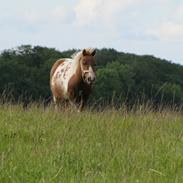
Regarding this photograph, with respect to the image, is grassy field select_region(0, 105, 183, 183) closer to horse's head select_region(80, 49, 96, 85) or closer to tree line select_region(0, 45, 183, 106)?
horse's head select_region(80, 49, 96, 85)

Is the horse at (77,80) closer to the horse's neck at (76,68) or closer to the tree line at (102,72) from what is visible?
the horse's neck at (76,68)

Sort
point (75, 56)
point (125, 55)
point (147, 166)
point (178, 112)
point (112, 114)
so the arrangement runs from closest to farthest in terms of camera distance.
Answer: point (147, 166), point (112, 114), point (178, 112), point (75, 56), point (125, 55)

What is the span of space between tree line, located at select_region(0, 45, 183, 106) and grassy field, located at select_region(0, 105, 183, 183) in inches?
468

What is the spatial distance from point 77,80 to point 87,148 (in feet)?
22.9

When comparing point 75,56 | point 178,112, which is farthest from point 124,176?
point 75,56

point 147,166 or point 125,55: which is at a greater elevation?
point 147,166

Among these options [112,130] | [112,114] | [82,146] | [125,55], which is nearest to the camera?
[82,146]

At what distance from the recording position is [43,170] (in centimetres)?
521

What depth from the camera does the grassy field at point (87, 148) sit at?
5.11 m

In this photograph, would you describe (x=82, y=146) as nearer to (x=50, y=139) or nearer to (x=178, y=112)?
(x=50, y=139)

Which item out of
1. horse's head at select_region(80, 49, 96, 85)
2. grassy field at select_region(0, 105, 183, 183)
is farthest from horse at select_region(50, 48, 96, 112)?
grassy field at select_region(0, 105, 183, 183)

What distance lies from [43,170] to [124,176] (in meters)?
0.74

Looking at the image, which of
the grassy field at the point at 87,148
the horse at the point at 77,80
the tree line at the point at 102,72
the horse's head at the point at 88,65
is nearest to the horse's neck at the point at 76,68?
the horse at the point at 77,80

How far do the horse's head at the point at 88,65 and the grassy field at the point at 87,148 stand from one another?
339cm
